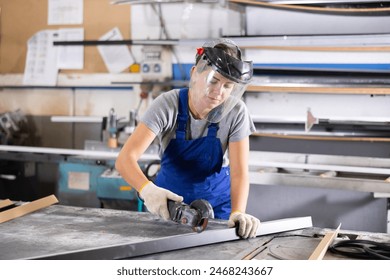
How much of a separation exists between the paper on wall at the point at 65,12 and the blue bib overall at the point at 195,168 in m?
2.27

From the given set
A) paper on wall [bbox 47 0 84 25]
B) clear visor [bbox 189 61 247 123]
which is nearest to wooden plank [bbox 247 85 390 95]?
clear visor [bbox 189 61 247 123]

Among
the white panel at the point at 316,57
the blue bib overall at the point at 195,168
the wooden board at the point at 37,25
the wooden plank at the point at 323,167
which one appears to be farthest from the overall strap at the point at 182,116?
the wooden board at the point at 37,25

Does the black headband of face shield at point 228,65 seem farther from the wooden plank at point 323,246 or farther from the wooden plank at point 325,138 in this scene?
the wooden plank at point 325,138

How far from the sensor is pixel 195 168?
1.88 metres

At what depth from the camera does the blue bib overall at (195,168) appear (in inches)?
72.2

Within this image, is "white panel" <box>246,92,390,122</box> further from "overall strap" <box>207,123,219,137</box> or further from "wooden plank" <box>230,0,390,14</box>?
"overall strap" <box>207,123,219,137</box>

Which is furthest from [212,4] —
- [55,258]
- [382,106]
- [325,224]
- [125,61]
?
[55,258]

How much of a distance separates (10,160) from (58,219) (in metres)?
2.25

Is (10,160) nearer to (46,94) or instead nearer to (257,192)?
(46,94)

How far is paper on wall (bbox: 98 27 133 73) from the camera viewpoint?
12.1 ft

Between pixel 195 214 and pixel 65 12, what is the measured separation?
294 centimetres

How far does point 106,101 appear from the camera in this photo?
377 centimetres

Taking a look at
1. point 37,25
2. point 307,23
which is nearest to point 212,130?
point 307,23

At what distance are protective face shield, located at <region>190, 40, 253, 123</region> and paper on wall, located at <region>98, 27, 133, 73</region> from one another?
1.99 meters
